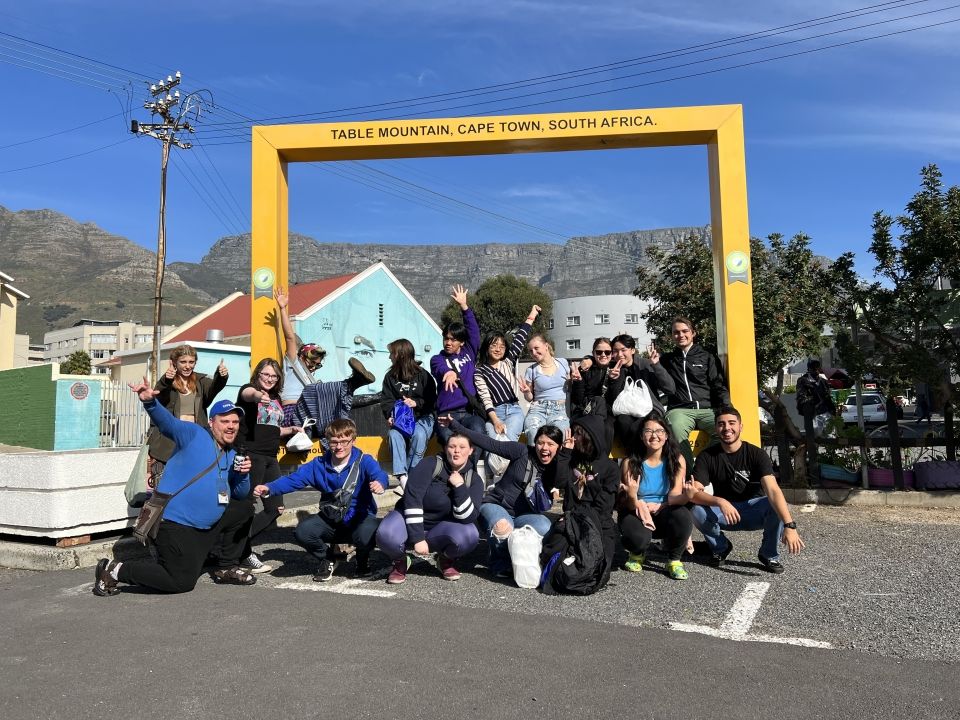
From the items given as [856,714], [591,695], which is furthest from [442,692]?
[856,714]

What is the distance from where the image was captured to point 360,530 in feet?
17.8

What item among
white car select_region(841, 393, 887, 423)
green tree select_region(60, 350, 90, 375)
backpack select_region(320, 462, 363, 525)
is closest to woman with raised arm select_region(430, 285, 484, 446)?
backpack select_region(320, 462, 363, 525)

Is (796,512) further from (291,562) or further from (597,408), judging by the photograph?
(291,562)

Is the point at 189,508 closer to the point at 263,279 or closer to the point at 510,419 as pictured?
the point at 510,419

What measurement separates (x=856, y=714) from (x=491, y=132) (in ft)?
19.3

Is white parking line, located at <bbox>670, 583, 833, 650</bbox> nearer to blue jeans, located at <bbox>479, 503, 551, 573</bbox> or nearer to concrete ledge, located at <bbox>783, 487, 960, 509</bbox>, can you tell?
blue jeans, located at <bbox>479, 503, 551, 573</bbox>

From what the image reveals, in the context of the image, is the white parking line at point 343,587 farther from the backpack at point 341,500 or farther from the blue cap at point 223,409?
the blue cap at point 223,409

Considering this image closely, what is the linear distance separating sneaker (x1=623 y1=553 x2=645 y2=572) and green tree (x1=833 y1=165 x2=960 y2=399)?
183 inches

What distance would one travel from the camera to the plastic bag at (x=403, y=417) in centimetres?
646

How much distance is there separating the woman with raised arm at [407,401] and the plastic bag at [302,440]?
0.67 meters

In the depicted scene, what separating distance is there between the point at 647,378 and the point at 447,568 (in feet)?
8.39

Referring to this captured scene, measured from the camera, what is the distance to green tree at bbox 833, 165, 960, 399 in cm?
812

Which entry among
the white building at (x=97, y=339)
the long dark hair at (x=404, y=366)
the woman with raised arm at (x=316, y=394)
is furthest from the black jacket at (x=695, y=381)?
the white building at (x=97, y=339)

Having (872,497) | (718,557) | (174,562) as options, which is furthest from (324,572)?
(872,497)
